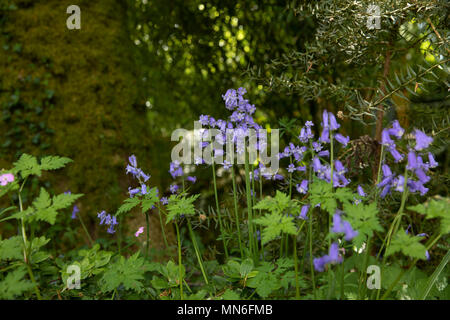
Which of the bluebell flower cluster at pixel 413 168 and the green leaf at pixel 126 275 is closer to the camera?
the bluebell flower cluster at pixel 413 168

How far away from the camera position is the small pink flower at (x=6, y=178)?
1332 mm

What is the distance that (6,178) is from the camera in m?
1.35

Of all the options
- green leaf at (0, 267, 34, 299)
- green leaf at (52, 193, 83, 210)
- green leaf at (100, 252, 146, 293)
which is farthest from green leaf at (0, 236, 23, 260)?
green leaf at (100, 252, 146, 293)

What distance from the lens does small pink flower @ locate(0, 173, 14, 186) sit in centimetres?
133

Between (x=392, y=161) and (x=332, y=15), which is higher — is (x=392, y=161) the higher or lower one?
the lower one

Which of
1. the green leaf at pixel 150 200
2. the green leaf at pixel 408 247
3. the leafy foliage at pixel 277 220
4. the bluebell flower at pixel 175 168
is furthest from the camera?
the bluebell flower at pixel 175 168

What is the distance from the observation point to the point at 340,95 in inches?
80.8

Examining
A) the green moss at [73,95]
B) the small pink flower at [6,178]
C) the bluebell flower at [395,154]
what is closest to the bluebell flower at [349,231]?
the bluebell flower at [395,154]

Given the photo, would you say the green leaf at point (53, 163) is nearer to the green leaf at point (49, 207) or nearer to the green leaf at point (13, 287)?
A: the green leaf at point (49, 207)

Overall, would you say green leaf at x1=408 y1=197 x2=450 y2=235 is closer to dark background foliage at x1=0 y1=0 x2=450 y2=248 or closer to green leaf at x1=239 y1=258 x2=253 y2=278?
green leaf at x1=239 y1=258 x2=253 y2=278

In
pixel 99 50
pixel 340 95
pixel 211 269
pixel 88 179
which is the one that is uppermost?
pixel 99 50
